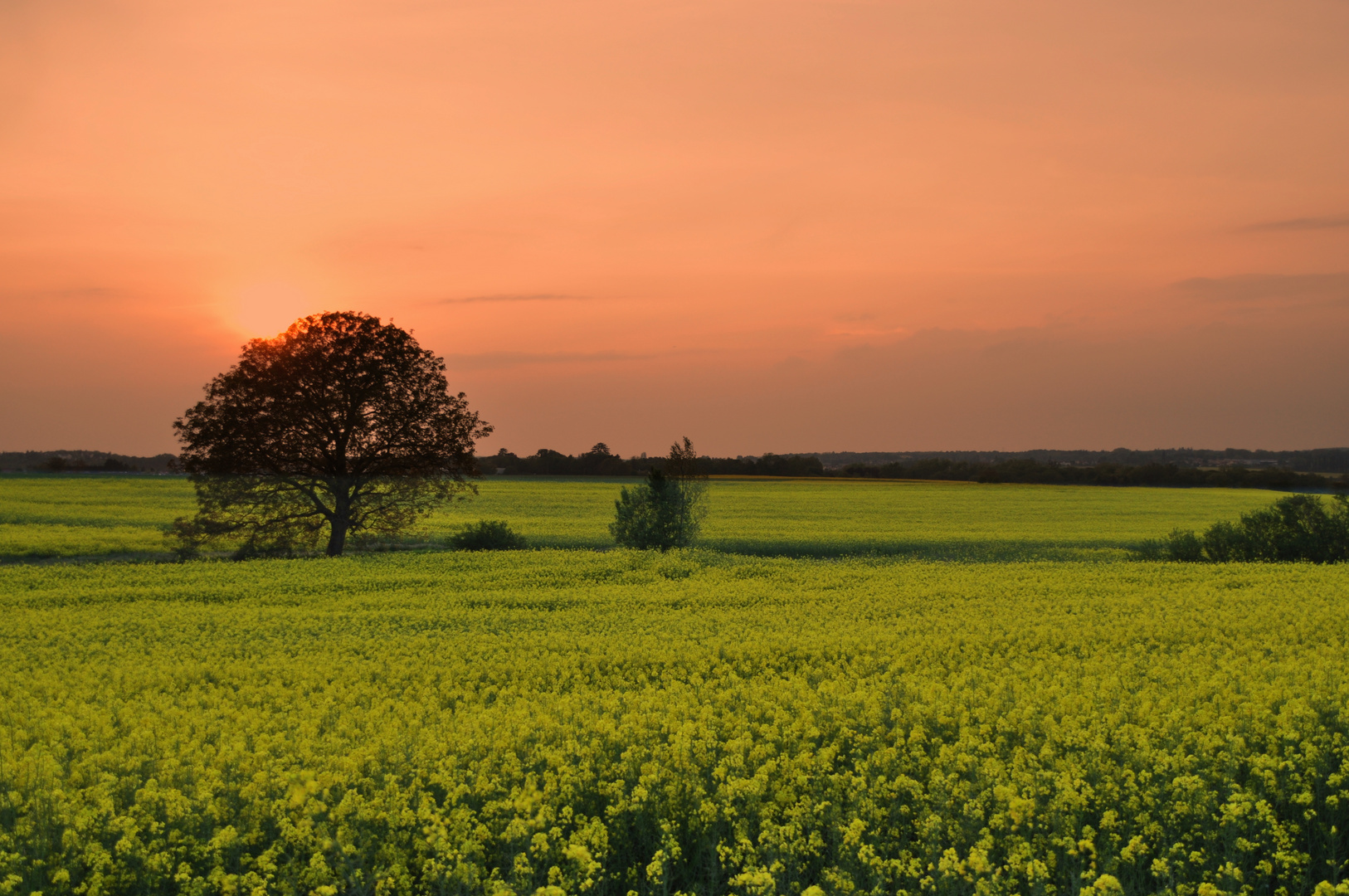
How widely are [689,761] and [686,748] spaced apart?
4.7 inches

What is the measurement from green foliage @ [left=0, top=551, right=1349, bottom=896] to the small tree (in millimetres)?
18742

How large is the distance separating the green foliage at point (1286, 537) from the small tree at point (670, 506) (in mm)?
18144

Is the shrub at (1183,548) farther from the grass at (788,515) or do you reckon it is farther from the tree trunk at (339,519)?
the tree trunk at (339,519)

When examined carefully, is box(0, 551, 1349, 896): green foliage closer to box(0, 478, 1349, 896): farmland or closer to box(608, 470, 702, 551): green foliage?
box(0, 478, 1349, 896): farmland

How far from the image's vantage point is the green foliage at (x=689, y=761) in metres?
5.96

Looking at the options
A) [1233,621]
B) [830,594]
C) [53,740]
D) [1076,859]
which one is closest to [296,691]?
[53,740]

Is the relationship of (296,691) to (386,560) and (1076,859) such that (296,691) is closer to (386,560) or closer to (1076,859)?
(1076,859)

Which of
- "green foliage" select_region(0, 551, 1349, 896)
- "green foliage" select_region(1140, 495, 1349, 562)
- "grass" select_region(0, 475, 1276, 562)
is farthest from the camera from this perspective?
"grass" select_region(0, 475, 1276, 562)

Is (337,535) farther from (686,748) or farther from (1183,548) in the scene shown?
(1183,548)

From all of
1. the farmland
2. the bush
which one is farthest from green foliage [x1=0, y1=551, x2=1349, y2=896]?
the bush

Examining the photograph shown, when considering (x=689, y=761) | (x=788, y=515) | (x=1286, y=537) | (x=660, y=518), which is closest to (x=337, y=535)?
(x=660, y=518)

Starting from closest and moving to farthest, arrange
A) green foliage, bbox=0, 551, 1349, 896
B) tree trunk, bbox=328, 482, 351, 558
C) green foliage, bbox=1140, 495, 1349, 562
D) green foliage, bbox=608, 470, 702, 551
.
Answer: green foliage, bbox=0, 551, 1349, 896
green foliage, bbox=1140, 495, 1349, 562
tree trunk, bbox=328, 482, 351, 558
green foliage, bbox=608, 470, 702, 551

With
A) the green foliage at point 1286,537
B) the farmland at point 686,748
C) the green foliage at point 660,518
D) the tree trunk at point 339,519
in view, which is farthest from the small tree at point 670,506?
the green foliage at point 1286,537

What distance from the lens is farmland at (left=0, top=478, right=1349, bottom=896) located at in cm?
600
